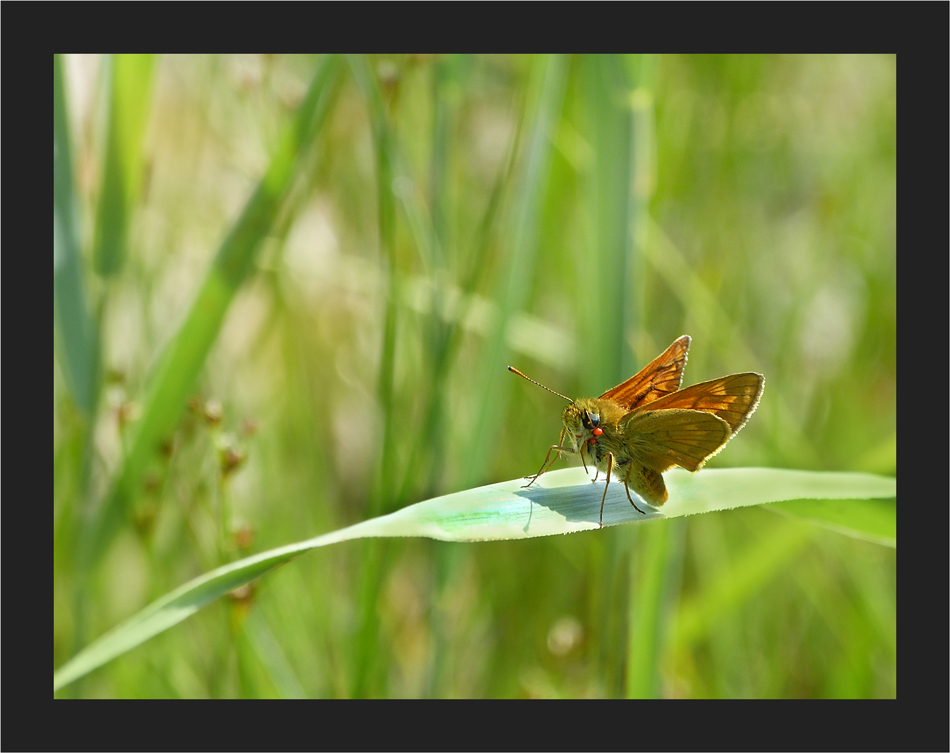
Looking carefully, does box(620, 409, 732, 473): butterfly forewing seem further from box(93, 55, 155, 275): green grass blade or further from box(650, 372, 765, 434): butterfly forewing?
box(93, 55, 155, 275): green grass blade

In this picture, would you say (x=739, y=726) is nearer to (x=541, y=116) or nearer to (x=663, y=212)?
(x=541, y=116)

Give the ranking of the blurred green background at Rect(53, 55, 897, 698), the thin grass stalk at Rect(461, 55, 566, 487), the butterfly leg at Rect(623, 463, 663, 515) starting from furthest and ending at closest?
the thin grass stalk at Rect(461, 55, 566, 487)
the blurred green background at Rect(53, 55, 897, 698)
the butterfly leg at Rect(623, 463, 663, 515)

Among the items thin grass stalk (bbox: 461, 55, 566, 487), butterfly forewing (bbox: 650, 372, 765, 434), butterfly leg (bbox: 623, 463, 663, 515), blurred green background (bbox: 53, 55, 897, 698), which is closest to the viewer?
butterfly leg (bbox: 623, 463, 663, 515)

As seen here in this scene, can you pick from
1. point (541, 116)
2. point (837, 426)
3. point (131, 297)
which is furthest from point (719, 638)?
point (131, 297)

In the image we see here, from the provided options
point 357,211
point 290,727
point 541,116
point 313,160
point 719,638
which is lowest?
point 290,727

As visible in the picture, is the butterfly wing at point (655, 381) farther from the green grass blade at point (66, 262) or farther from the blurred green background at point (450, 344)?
the green grass blade at point (66, 262)

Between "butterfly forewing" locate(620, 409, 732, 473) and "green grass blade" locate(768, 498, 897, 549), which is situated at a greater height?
"butterfly forewing" locate(620, 409, 732, 473)

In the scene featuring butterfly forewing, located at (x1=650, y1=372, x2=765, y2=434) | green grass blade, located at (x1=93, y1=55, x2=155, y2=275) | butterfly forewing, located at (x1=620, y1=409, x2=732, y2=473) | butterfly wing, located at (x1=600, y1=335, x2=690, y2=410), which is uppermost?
green grass blade, located at (x1=93, y1=55, x2=155, y2=275)

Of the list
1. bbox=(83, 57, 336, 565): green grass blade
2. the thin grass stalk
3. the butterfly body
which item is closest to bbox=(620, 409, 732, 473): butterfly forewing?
the butterfly body
